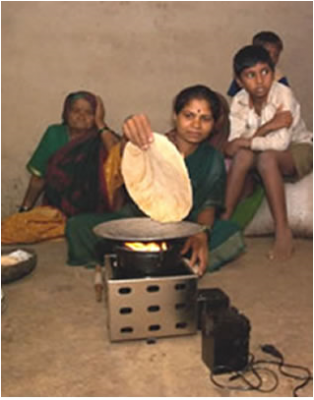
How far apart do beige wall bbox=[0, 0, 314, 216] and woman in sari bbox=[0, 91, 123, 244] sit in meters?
0.25

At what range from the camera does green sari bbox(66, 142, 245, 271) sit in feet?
8.32

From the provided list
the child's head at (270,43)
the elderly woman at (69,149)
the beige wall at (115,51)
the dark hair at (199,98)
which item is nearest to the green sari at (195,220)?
the dark hair at (199,98)

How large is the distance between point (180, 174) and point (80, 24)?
2.27m

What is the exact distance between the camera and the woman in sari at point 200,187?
2.45m

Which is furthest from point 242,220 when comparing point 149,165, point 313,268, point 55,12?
point 55,12

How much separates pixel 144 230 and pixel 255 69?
1.51 metres

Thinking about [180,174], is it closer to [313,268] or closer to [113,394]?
[113,394]

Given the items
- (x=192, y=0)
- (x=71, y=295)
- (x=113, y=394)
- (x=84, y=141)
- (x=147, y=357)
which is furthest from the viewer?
(x=192, y=0)

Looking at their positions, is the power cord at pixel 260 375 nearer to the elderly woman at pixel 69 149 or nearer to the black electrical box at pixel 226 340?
the black electrical box at pixel 226 340

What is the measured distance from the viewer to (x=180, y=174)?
6.25ft

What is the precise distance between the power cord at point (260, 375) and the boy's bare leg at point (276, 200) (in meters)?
1.17

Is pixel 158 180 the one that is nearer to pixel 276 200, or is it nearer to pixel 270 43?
pixel 276 200

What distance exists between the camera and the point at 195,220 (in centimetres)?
250

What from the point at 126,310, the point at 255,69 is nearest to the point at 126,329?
the point at 126,310
